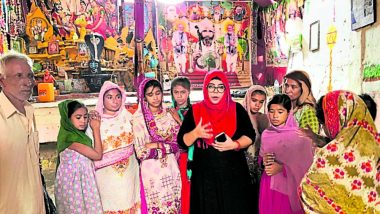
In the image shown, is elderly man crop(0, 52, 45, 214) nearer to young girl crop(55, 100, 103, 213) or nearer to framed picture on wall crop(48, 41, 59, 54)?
young girl crop(55, 100, 103, 213)

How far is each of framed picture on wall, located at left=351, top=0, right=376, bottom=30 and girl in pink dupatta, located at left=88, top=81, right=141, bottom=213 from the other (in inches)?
83.2

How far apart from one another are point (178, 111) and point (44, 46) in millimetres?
3056

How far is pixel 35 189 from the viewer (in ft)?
8.23

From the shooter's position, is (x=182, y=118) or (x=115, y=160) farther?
(x=182, y=118)

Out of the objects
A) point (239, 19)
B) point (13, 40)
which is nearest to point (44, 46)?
point (13, 40)

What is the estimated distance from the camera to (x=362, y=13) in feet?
11.4

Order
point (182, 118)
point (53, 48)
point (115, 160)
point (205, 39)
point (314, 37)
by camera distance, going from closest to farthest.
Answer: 1. point (115, 160)
2. point (182, 118)
3. point (314, 37)
4. point (53, 48)
5. point (205, 39)

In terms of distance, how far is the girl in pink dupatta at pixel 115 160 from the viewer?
10.6 feet

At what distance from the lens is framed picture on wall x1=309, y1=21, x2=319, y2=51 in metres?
4.56

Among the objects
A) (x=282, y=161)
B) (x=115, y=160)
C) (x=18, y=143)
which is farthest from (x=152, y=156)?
(x=18, y=143)

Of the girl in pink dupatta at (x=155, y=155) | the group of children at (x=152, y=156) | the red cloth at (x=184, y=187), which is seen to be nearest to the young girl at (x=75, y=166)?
the group of children at (x=152, y=156)

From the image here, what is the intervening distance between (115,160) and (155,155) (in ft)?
1.04

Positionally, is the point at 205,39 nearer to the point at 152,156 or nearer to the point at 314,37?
the point at 314,37

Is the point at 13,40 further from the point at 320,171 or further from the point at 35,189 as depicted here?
the point at 320,171
